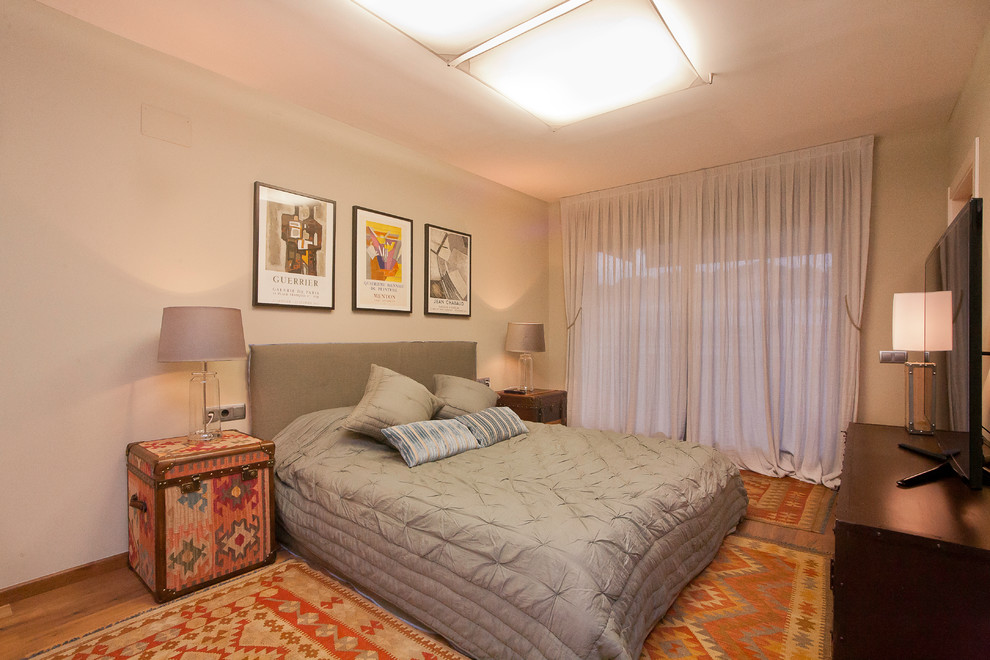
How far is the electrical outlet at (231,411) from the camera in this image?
2757 mm

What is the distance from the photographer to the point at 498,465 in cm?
248

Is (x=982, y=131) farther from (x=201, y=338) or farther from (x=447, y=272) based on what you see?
(x=201, y=338)

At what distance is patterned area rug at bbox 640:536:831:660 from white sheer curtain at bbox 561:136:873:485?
1.69 m

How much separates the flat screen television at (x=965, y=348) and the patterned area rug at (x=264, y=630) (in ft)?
5.96

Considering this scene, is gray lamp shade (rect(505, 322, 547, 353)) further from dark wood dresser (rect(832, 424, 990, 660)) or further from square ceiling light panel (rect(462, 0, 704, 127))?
dark wood dresser (rect(832, 424, 990, 660))

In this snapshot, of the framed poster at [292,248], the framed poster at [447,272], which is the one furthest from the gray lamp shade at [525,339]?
the framed poster at [292,248]

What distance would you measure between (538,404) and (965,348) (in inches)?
124

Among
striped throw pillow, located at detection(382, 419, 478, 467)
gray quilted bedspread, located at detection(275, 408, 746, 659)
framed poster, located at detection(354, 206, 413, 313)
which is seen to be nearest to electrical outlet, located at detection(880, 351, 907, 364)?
gray quilted bedspread, located at detection(275, 408, 746, 659)

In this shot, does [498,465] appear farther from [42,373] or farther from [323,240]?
[42,373]

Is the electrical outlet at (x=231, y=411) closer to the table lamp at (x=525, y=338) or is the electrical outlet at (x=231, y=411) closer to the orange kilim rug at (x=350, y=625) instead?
the orange kilim rug at (x=350, y=625)

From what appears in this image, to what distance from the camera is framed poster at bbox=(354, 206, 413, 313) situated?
3.50 m

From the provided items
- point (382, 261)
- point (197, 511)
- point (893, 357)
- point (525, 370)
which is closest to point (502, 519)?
point (197, 511)

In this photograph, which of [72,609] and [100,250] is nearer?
[72,609]

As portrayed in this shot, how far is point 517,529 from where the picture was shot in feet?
5.52
